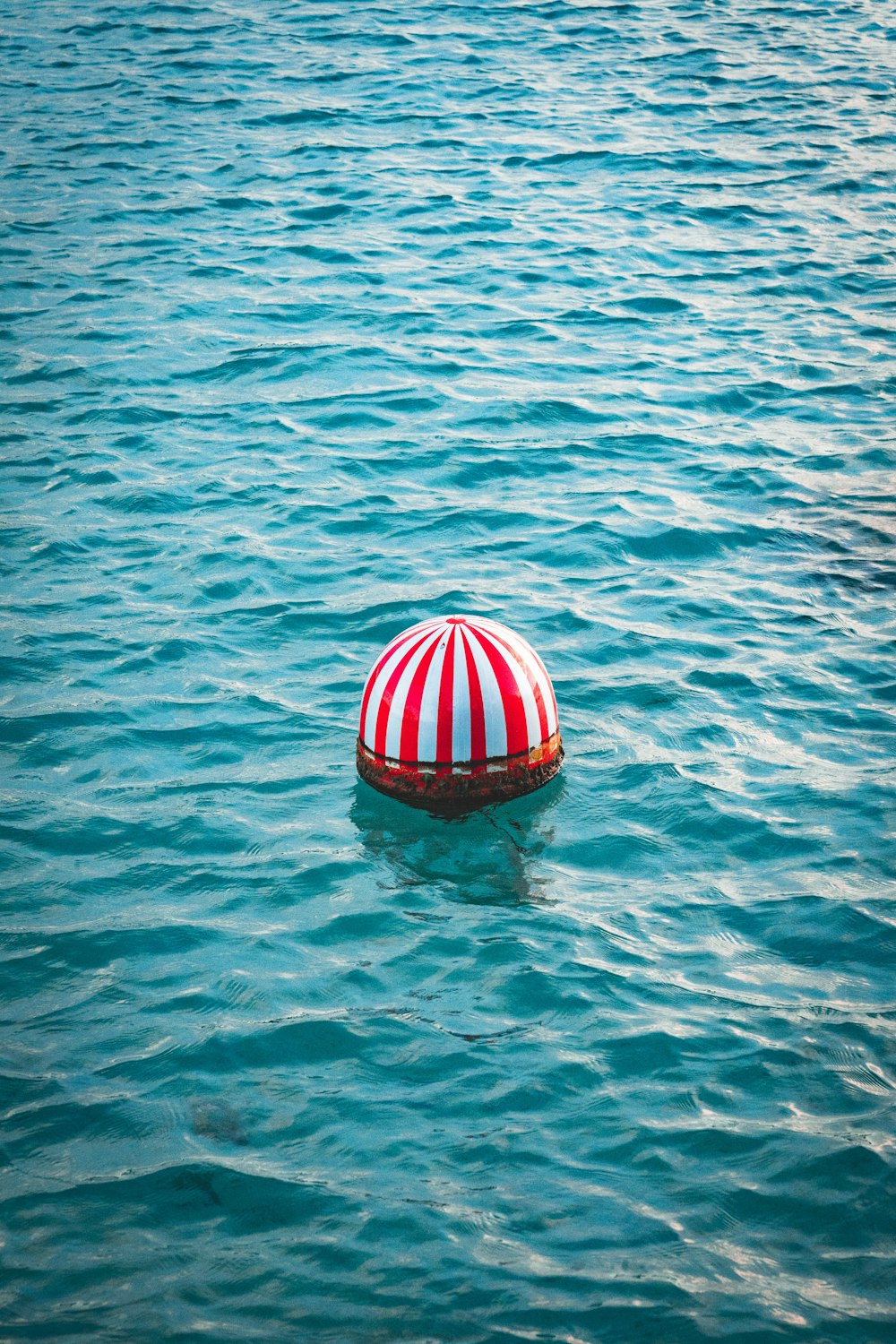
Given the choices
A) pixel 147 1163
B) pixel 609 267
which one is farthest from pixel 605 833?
pixel 609 267

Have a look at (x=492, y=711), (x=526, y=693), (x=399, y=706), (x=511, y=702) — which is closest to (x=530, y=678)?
(x=526, y=693)

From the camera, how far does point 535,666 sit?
7617 mm

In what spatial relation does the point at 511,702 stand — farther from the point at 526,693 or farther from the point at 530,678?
the point at 530,678

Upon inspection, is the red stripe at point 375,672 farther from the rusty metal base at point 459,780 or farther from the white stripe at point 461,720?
the white stripe at point 461,720

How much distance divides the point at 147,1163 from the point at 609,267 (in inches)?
529

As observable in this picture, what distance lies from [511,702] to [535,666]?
0.37 meters

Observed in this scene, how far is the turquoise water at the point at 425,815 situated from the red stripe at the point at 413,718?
612mm

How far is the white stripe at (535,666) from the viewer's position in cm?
757

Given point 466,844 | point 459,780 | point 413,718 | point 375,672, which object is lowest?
point 466,844

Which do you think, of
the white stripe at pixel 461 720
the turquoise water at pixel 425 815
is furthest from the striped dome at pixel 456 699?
the turquoise water at pixel 425 815

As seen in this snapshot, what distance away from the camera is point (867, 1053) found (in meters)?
6.04

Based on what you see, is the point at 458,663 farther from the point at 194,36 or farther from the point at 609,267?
the point at 194,36

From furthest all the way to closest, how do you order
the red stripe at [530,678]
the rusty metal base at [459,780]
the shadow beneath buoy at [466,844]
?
the red stripe at [530,678] → the rusty metal base at [459,780] → the shadow beneath buoy at [466,844]

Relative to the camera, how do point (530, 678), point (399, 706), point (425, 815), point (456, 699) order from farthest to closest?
point (425, 815), point (530, 678), point (399, 706), point (456, 699)
